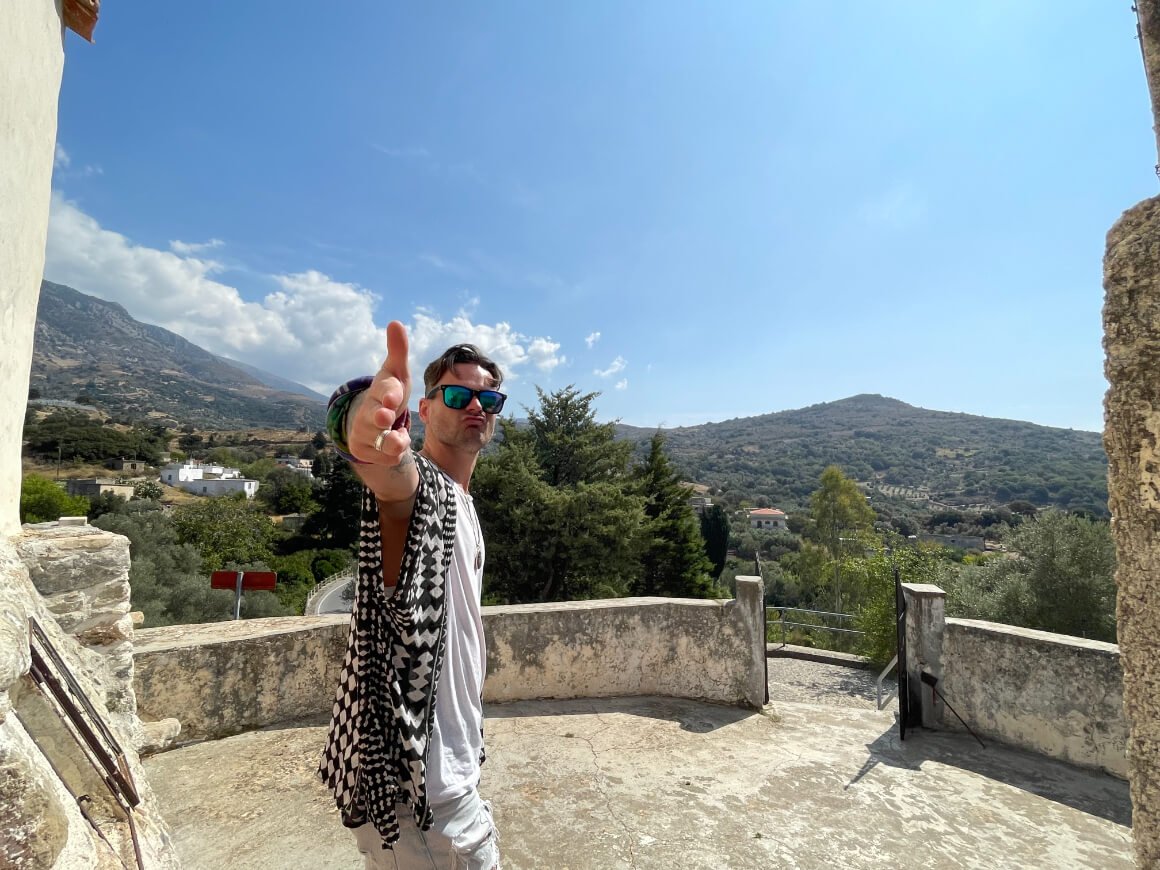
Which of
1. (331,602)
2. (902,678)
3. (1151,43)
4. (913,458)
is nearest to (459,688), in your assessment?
(1151,43)

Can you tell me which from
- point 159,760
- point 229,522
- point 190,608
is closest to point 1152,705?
point 159,760

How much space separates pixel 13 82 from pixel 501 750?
14.2 feet

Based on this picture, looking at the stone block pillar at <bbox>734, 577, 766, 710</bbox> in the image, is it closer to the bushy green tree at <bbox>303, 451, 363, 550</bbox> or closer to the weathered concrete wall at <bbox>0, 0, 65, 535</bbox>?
the weathered concrete wall at <bbox>0, 0, 65, 535</bbox>

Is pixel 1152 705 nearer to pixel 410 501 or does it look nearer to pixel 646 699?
pixel 410 501

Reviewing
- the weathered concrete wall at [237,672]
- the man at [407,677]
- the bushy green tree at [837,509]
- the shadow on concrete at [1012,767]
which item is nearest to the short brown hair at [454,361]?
the man at [407,677]

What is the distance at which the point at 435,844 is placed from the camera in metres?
1.26

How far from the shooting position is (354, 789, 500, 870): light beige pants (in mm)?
1255

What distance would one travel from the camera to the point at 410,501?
1.19m

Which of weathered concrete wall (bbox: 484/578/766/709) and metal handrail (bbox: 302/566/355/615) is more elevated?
weathered concrete wall (bbox: 484/578/766/709)

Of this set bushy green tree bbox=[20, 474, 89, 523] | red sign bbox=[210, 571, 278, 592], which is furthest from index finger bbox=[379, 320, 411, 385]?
bushy green tree bbox=[20, 474, 89, 523]

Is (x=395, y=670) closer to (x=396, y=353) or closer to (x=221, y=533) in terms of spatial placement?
(x=396, y=353)

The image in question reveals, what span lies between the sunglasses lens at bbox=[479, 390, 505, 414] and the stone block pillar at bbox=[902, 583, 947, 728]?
472cm

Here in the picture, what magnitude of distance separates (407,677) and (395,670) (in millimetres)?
32

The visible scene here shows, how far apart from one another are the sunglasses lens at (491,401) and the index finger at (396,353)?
0.63m
